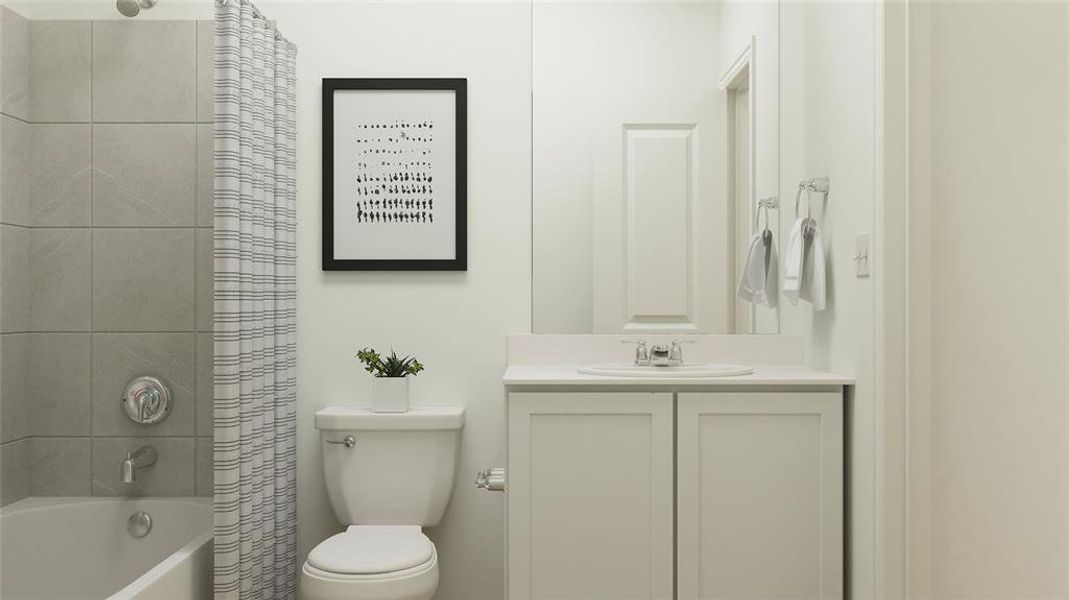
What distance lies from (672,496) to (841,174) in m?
0.93

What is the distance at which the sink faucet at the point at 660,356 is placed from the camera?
2.11 metres

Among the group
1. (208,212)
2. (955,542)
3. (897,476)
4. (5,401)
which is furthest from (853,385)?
(5,401)

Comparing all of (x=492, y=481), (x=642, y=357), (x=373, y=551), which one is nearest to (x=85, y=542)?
(x=373, y=551)

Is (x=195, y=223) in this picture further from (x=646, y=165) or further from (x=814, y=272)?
(x=814, y=272)

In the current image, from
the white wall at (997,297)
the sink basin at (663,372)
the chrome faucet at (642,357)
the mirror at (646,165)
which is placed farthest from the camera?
the mirror at (646,165)

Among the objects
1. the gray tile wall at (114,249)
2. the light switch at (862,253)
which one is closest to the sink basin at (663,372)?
the light switch at (862,253)

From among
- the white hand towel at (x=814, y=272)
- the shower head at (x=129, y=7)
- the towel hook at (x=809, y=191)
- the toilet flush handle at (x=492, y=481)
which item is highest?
the shower head at (x=129, y=7)

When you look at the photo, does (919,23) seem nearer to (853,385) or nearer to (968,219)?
(968,219)

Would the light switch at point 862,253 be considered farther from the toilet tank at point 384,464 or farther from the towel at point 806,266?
the toilet tank at point 384,464

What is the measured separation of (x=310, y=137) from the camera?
2.41m

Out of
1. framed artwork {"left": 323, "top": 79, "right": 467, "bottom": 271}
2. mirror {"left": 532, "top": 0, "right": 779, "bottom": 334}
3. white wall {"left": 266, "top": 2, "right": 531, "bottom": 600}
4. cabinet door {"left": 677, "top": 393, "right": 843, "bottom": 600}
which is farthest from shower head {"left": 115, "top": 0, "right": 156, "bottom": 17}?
cabinet door {"left": 677, "top": 393, "right": 843, "bottom": 600}

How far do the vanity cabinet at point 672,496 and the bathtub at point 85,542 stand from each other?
0.96 metres

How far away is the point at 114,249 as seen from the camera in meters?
2.38

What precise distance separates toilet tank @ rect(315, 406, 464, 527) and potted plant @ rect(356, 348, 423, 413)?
3cm
